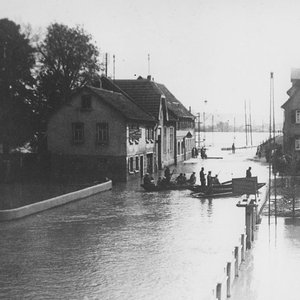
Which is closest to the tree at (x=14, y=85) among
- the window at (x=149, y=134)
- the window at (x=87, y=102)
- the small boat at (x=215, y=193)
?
the window at (x=87, y=102)

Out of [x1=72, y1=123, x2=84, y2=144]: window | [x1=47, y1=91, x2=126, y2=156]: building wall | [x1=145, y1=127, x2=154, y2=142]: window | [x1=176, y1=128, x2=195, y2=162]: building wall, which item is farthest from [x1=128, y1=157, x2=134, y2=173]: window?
[x1=176, y1=128, x2=195, y2=162]: building wall

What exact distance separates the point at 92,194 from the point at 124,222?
35.0 ft

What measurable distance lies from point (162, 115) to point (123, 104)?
11050mm

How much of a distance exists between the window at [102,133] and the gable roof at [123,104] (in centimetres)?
188

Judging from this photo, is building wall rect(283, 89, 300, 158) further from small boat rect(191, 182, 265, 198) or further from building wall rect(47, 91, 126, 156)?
small boat rect(191, 182, 265, 198)

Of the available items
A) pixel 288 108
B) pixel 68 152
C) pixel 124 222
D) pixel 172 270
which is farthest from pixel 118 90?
pixel 172 270

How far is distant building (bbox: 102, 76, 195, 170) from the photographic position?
54.2 metres

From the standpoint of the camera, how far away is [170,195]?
35375 mm

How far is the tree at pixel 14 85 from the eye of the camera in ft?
146

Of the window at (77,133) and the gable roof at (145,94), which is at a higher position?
the gable roof at (145,94)

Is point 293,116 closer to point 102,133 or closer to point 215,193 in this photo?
point 102,133

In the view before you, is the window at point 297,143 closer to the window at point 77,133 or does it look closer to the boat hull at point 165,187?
the boat hull at point 165,187

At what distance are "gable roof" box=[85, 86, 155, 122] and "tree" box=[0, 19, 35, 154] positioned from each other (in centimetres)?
678

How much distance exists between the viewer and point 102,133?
146 ft
